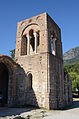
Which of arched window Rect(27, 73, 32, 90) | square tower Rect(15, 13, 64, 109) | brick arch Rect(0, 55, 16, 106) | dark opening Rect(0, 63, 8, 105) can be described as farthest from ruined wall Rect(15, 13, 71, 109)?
dark opening Rect(0, 63, 8, 105)

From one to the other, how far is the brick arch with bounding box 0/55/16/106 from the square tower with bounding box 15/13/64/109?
121 cm

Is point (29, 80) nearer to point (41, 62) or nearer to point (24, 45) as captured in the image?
point (41, 62)

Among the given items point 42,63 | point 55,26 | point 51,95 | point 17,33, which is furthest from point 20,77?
point 55,26

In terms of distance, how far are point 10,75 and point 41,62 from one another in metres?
3.39

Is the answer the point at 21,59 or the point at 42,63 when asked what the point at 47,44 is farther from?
the point at 21,59

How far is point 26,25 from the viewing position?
1766 cm

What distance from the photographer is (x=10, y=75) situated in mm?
15047

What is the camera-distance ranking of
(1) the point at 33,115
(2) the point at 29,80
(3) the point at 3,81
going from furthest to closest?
(3) the point at 3,81 → (2) the point at 29,80 → (1) the point at 33,115

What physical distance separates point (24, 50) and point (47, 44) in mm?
3370

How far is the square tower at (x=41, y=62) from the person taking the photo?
1414 centimetres

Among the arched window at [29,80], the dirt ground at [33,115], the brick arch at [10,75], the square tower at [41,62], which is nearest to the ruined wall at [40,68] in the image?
the square tower at [41,62]

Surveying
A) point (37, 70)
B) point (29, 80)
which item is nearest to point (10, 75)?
point (29, 80)

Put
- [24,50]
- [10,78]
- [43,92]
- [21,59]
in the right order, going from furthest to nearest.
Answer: [24,50] < [21,59] < [10,78] < [43,92]

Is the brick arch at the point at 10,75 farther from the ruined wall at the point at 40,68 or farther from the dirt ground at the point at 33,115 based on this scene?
the dirt ground at the point at 33,115
